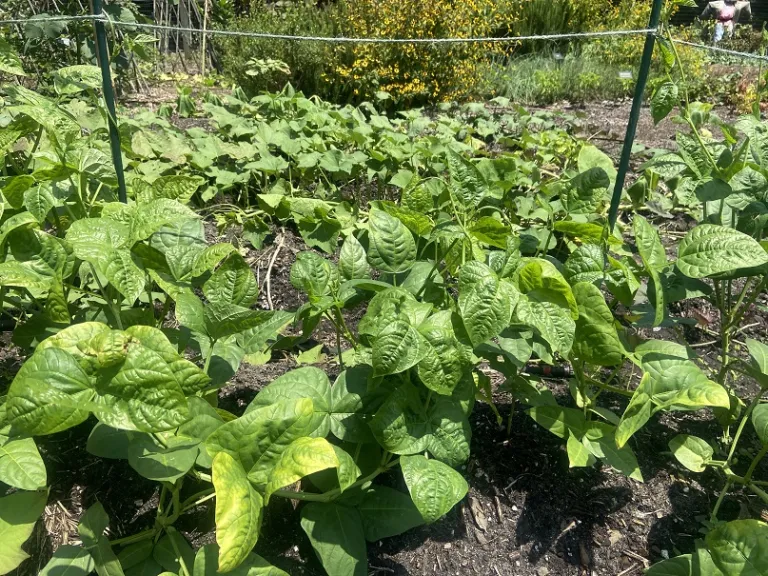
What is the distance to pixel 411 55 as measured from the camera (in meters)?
5.64

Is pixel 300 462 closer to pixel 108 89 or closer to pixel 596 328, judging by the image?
pixel 596 328

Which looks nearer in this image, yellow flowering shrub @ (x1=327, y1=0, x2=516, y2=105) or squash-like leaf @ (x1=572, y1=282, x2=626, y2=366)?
squash-like leaf @ (x1=572, y1=282, x2=626, y2=366)

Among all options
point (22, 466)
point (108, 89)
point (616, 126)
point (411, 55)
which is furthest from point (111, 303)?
point (411, 55)

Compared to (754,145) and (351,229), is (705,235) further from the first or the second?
(351,229)

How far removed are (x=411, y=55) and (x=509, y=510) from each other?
16.0ft

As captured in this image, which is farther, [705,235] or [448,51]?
[448,51]

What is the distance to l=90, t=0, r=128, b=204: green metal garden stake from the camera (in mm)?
1569

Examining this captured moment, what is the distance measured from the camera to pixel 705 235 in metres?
1.38

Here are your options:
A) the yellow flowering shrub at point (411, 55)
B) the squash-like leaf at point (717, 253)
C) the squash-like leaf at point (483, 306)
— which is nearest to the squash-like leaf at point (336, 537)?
the squash-like leaf at point (483, 306)

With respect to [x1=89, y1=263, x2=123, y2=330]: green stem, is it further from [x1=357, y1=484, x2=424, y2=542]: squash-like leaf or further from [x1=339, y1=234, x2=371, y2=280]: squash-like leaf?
[x1=357, y1=484, x2=424, y2=542]: squash-like leaf

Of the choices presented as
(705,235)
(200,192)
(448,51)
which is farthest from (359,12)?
(705,235)

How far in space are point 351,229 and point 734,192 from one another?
124cm

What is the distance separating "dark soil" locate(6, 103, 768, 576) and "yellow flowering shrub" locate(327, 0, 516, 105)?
14.0 feet

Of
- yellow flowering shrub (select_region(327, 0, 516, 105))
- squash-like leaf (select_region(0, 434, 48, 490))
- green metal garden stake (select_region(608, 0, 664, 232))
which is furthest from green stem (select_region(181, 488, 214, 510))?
yellow flowering shrub (select_region(327, 0, 516, 105))
